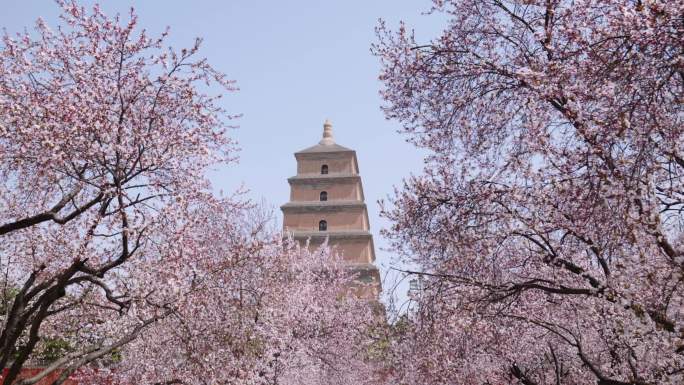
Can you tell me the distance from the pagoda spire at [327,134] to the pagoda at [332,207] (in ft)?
6.41

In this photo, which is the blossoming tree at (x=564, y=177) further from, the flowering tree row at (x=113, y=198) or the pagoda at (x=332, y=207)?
the pagoda at (x=332, y=207)

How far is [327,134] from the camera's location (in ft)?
161

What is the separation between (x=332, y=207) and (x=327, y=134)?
8535 mm

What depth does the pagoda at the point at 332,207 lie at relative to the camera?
4175cm

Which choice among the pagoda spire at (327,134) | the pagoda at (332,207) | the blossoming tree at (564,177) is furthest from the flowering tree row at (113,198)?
the pagoda spire at (327,134)

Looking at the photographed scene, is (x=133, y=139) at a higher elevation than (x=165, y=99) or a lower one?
lower

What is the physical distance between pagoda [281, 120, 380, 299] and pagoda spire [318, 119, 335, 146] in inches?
76.9

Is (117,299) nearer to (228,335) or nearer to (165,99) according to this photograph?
(228,335)

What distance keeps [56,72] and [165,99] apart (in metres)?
1.55

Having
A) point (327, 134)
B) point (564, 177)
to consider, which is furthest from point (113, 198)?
point (327, 134)

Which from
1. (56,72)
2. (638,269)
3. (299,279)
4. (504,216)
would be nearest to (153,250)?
(56,72)

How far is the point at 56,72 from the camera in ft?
28.7

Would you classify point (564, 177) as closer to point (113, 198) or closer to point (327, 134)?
point (113, 198)

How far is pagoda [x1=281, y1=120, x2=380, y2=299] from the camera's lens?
4175cm
